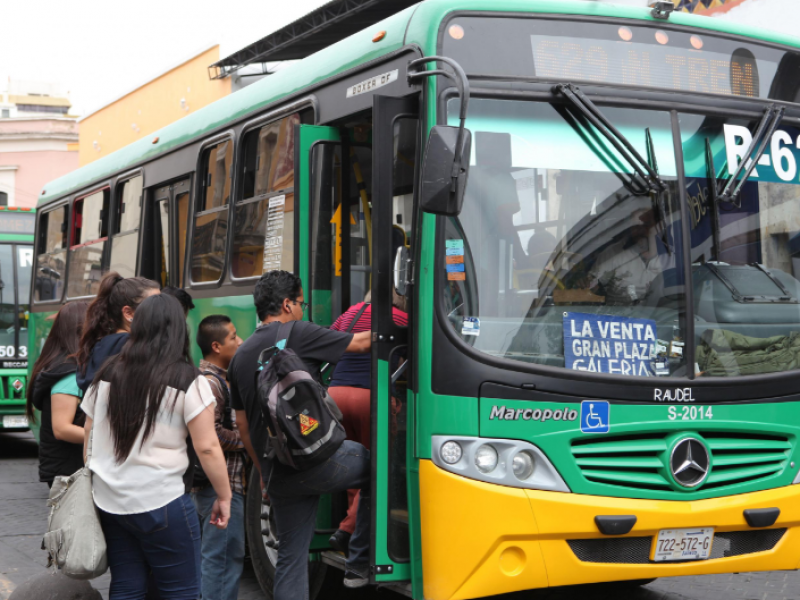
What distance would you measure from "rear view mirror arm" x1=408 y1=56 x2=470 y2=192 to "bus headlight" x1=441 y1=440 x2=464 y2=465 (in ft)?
3.66

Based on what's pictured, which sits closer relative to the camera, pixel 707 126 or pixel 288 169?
pixel 707 126

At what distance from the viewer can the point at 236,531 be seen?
5246mm

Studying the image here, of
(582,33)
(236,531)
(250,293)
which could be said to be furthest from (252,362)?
(582,33)

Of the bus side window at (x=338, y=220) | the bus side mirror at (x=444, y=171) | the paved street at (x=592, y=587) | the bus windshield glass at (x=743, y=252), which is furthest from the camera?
the paved street at (x=592, y=587)

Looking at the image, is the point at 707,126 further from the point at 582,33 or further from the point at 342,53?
the point at 342,53

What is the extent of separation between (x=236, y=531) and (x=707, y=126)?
3.08 meters

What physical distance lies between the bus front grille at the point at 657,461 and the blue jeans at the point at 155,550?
1.72 m

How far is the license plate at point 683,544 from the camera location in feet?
15.3

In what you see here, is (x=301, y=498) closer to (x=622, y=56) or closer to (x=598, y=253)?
→ (x=598, y=253)

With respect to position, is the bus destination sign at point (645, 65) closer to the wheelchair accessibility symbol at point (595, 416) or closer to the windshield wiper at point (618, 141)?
the windshield wiper at point (618, 141)

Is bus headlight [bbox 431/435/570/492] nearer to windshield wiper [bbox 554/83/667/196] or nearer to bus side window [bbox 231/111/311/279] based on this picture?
windshield wiper [bbox 554/83/667/196]

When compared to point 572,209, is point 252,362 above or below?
below

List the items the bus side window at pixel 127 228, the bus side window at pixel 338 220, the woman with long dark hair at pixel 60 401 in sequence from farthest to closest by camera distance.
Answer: the bus side window at pixel 127 228 < the bus side window at pixel 338 220 < the woman with long dark hair at pixel 60 401

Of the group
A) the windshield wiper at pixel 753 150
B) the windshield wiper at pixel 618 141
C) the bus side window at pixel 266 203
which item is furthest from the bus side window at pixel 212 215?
the windshield wiper at pixel 753 150
